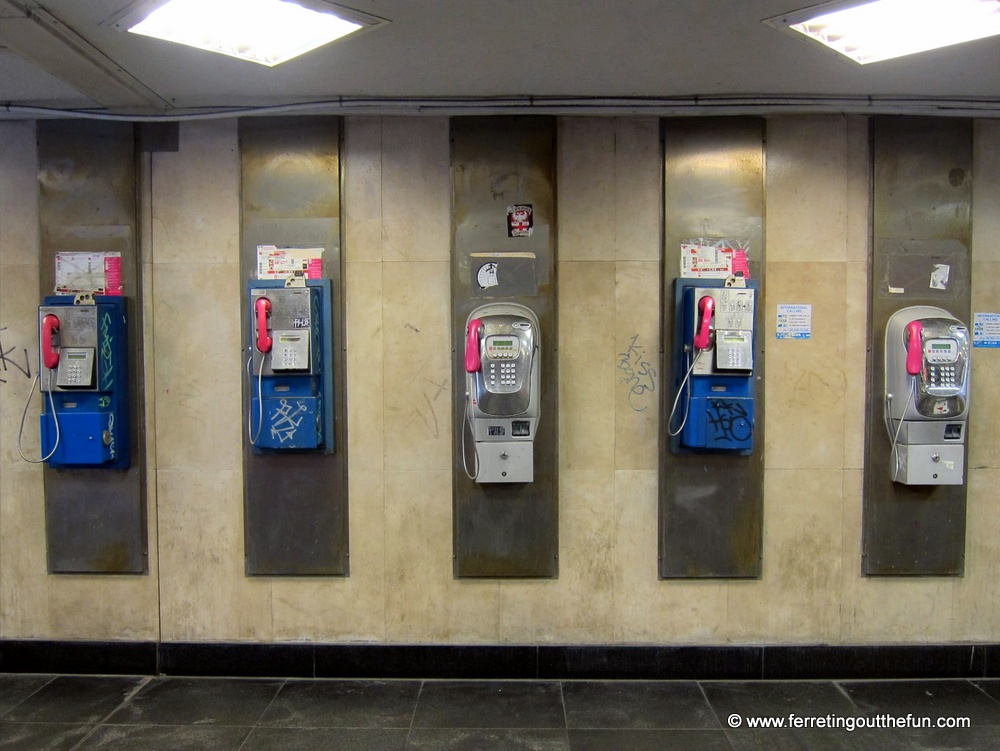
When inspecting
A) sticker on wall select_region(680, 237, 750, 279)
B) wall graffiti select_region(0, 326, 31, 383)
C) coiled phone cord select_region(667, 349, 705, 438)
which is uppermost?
sticker on wall select_region(680, 237, 750, 279)

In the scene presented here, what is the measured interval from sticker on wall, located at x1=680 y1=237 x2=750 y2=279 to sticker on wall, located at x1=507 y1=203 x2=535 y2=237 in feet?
2.63

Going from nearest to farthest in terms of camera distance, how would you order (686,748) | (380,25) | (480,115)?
(380,25)
(686,748)
(480,115)

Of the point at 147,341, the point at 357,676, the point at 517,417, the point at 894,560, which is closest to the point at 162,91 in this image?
the point at 147,341

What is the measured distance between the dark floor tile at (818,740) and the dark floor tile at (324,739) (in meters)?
1.54

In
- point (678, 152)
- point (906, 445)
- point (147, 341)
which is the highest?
point (678, 152)

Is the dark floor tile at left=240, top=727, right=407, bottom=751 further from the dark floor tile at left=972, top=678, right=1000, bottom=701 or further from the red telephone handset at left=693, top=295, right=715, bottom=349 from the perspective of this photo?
the dark floor tile at left=972, top=678, right=1000, bottom=701

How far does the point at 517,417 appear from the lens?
3.01 meters

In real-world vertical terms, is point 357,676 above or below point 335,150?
below

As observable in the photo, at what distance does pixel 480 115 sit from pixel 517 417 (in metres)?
1.58

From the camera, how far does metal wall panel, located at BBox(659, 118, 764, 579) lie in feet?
10.6

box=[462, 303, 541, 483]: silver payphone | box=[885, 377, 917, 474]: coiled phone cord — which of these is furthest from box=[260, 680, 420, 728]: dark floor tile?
box=[885, 377, 917, 474]: coiled phone cord

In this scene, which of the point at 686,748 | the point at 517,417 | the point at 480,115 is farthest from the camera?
the point at 480,115

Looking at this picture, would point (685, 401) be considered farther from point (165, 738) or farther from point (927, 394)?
point (165, 738)

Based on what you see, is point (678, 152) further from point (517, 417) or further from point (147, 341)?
point (147, 341)
